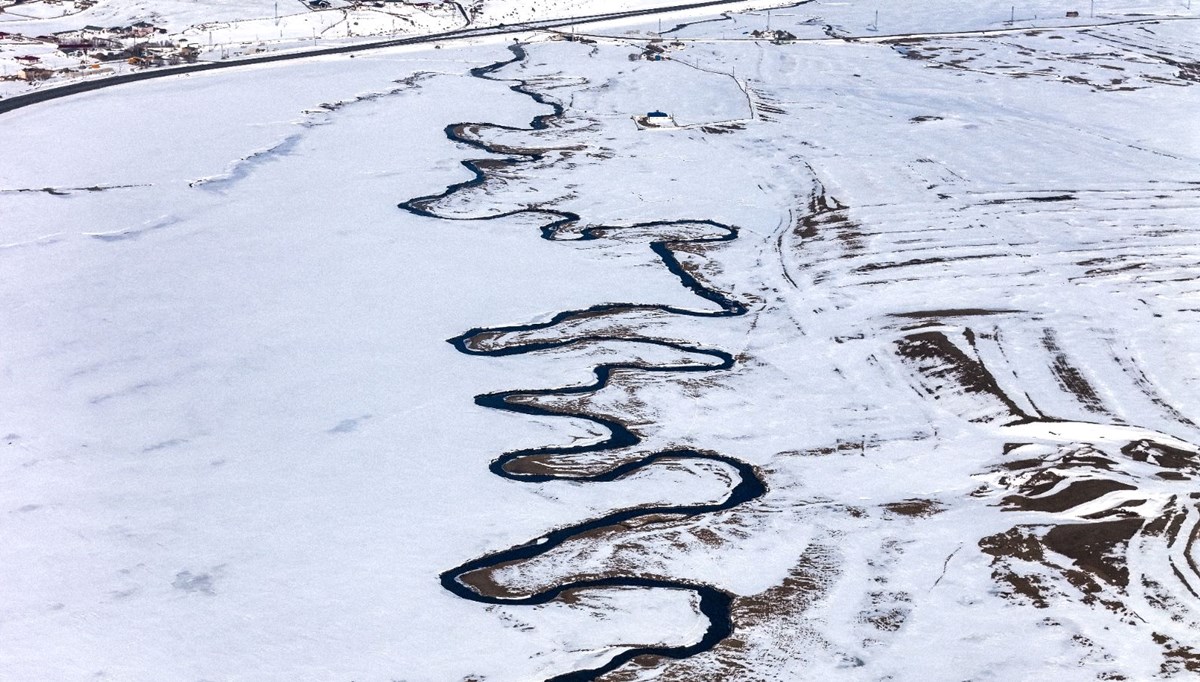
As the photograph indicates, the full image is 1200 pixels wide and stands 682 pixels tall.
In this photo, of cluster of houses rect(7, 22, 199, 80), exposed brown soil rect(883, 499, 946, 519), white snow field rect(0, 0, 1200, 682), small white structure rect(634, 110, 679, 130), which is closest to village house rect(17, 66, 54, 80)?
cluster of houses rect(7, 22, 199, 80)

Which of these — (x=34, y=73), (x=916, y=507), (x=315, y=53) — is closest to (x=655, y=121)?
(x=315, y=53)

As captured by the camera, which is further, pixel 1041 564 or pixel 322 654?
pixel 1041 564

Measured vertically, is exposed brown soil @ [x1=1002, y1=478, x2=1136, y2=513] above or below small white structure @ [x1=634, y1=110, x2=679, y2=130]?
below

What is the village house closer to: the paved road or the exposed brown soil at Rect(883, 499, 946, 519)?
the paved road

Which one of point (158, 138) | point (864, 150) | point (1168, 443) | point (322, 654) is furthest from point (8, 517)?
point (864, 150)

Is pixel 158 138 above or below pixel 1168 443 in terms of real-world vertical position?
above

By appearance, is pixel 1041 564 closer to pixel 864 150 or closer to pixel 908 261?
pixel 908 261
